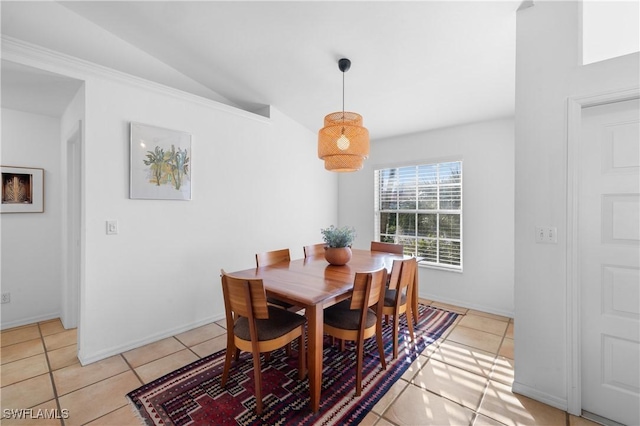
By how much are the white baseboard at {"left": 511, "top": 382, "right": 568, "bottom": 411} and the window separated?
194 centimetres

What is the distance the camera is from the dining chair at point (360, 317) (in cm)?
190

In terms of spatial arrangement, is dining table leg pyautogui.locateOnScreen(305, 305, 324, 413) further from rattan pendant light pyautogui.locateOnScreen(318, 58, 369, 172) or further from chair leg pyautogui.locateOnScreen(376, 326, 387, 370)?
rattan pendant light pyautogui.locateOnScreen(318, 58, 369, 172)

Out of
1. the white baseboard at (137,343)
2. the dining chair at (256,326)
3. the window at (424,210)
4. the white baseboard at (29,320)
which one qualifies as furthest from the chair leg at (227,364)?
the window at (424,210)

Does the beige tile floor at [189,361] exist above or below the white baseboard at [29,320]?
below

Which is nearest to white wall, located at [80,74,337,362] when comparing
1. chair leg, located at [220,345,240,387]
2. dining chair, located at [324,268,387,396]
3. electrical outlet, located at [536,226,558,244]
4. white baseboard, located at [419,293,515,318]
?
chair leg, located at [220,345,240,387]

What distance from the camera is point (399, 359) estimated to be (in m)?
2.39

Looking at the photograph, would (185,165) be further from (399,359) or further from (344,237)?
(399,359)

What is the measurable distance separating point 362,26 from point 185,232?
2588mm

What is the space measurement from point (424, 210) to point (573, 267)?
2310 mm

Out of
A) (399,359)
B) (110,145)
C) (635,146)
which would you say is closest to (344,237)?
(399,359)

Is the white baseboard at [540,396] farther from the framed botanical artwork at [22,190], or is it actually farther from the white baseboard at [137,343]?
the framed botanical artwork at [22,190]

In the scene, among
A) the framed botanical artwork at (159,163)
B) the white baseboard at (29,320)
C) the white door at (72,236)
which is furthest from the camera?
the white baseboard at (29,320)

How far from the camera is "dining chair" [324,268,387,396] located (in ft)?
6.25

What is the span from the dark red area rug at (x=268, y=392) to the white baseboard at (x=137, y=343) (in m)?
0.69
